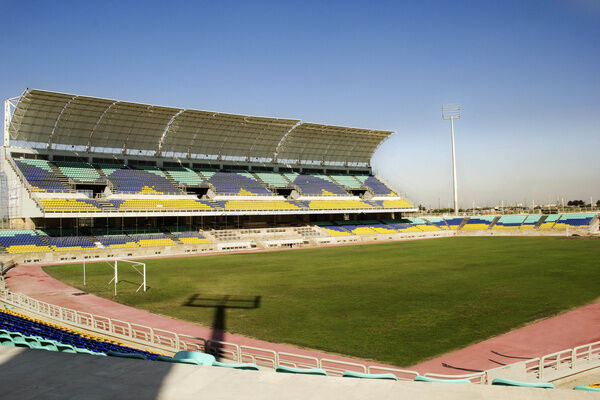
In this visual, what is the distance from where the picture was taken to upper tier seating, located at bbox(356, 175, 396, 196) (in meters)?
80.3

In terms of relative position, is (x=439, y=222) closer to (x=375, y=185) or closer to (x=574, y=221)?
(x=375, y=185)

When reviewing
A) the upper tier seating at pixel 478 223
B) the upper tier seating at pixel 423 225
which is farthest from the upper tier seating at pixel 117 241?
the upper tier seating at pixel 478 223

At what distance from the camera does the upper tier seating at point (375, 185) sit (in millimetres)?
80262

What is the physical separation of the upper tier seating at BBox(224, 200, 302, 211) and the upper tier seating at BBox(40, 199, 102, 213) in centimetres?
1642

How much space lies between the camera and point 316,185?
74.8m

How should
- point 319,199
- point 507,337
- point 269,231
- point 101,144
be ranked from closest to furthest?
point 507,337, point 101,144, point 269,231, point 319,199

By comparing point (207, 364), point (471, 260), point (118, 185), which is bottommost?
point (471, 260)

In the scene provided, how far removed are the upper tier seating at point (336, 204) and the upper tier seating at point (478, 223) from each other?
17.9 metres

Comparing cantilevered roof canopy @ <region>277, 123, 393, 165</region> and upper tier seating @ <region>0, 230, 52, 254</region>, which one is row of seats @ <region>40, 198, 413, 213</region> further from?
cantilevered roof canopy @ <region>277, 123, 393, 165</region>

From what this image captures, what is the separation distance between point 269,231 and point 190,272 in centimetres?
2951

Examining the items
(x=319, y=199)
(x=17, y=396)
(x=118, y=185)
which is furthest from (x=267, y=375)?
(x=319, y=199)

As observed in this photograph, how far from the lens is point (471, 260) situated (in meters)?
36.8

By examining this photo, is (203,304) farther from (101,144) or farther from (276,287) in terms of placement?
(101,144)

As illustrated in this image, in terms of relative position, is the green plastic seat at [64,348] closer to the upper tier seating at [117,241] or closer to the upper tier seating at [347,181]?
the upper tier seating at [117,241]
